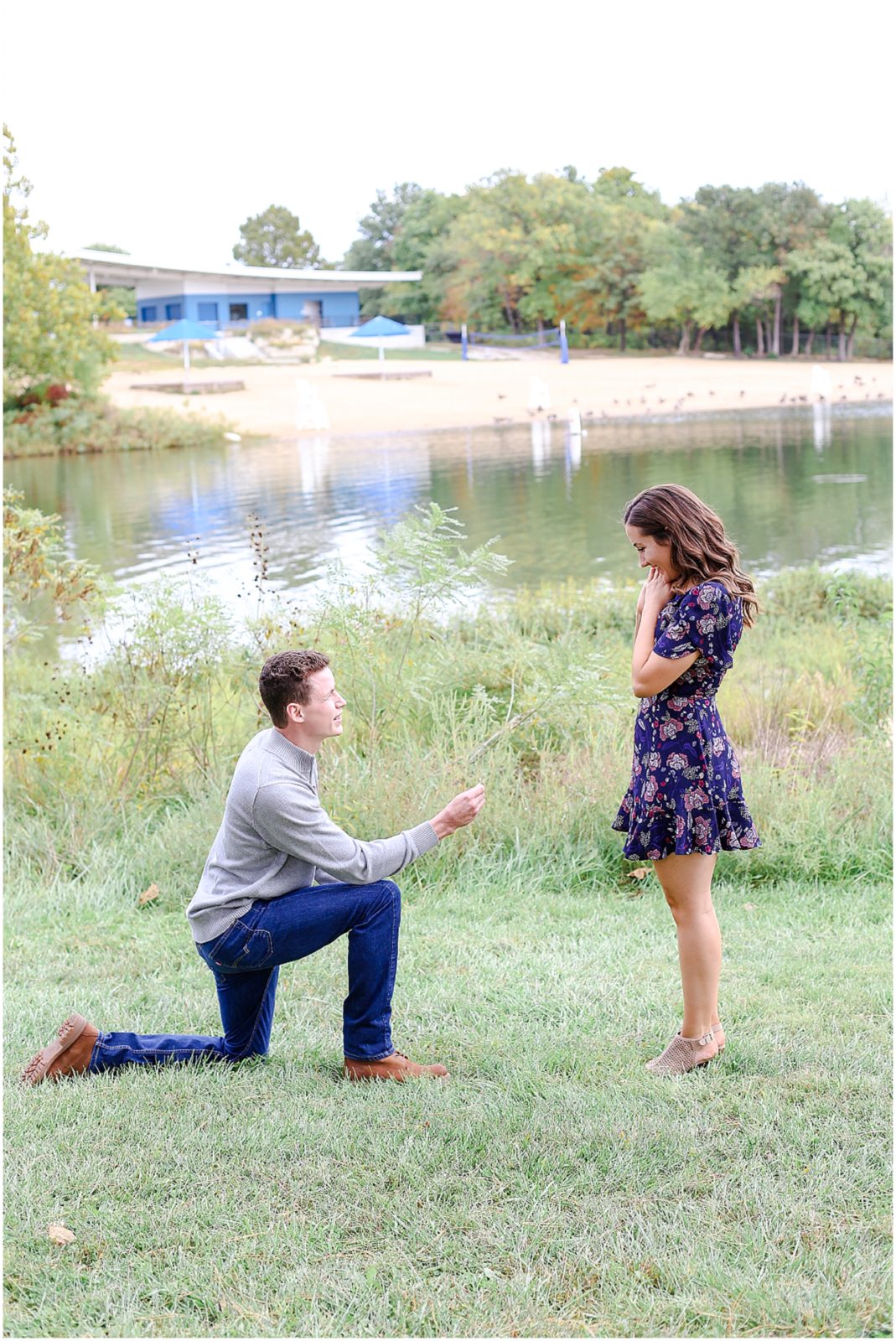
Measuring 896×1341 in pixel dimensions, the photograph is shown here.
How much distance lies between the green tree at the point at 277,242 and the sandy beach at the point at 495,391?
3245cm

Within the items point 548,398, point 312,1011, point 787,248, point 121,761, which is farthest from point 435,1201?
point 787,248

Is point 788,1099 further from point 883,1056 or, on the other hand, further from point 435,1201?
point 435,1201

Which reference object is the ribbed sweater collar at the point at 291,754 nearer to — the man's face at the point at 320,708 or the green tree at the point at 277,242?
the man's face at the point at 320,708

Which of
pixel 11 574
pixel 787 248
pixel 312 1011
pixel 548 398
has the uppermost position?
pixel 787 248

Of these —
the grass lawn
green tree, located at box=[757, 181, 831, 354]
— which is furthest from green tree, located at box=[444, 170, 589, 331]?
the grass lawn

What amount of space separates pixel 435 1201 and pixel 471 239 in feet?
209

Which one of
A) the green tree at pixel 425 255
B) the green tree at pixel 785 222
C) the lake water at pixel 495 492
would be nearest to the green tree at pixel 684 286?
the green tree at pixel 785 222

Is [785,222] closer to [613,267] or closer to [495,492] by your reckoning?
[613,267]

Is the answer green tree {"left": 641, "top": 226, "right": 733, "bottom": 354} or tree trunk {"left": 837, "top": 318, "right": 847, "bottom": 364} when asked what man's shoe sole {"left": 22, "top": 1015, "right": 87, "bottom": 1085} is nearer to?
green tree {"left": 641, "top": 226, "right": 733, "bottom": 354}

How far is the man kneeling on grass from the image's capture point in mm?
3307

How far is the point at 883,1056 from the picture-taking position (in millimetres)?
3383

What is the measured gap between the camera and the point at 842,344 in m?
55.8

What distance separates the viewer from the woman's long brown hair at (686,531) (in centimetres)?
328

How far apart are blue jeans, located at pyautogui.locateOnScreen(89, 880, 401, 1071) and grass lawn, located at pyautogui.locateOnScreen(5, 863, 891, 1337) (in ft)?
0.44
